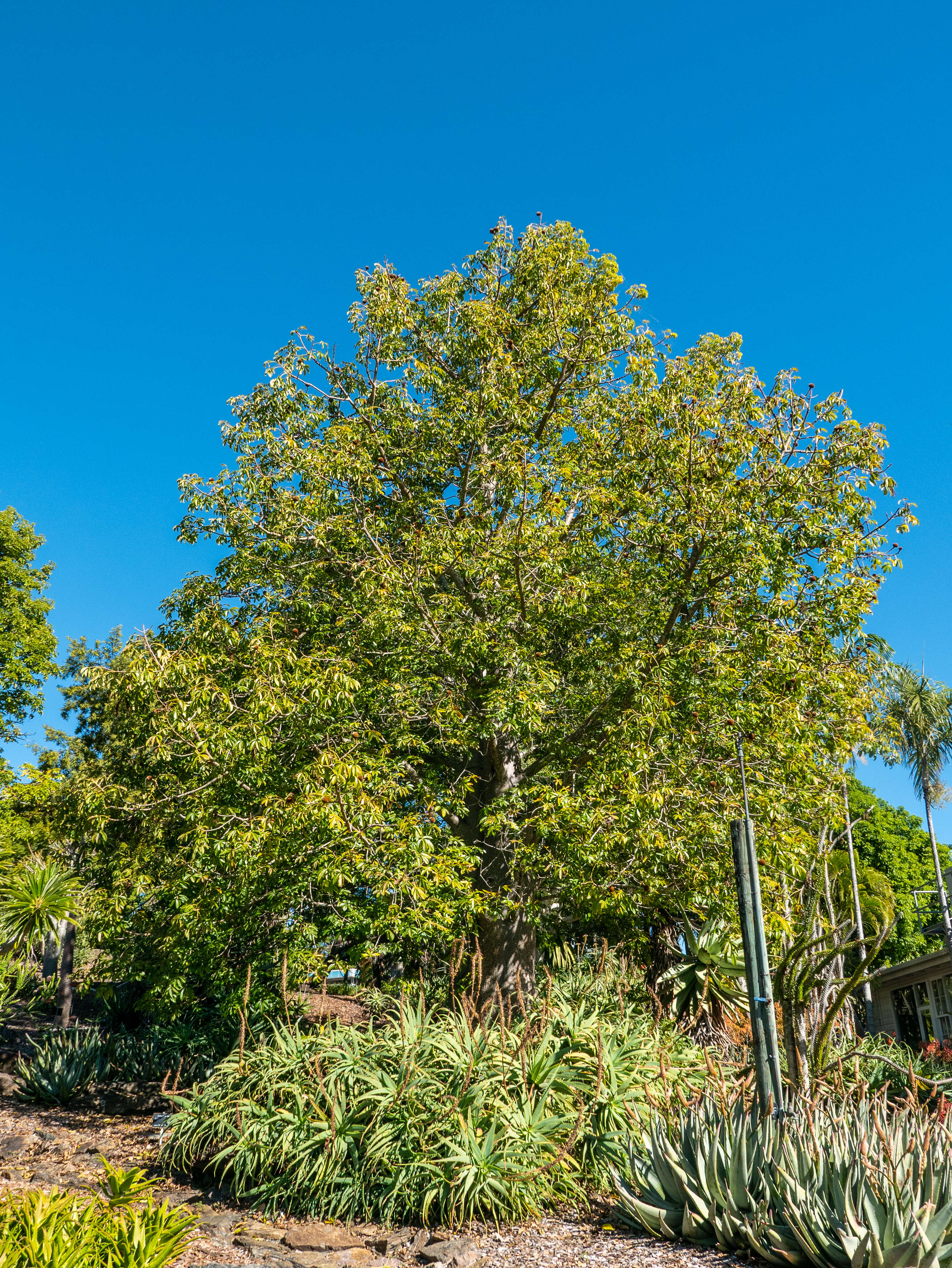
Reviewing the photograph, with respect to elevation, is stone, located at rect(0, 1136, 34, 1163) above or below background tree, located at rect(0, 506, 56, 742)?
below

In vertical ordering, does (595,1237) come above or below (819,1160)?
below

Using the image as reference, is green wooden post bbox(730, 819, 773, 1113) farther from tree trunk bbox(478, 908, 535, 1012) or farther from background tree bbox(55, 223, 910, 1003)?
tree trunk bbox(478, 908, 535, 1012)

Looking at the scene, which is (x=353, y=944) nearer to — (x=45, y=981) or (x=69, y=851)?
(x=45, y=981)

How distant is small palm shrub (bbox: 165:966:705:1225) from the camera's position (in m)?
6.60

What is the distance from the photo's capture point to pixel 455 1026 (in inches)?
313

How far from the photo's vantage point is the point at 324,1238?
251 inches

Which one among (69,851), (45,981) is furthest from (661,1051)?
(69,851)

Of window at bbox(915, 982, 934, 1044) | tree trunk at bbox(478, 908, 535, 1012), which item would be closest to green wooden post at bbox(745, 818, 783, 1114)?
tree trunk at bbox(478, 908, 535, 1012)

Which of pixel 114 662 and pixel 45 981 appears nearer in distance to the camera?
pixel 114 662

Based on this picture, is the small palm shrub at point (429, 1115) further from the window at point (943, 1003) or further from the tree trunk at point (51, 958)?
the tree trunk at point (51, 958)

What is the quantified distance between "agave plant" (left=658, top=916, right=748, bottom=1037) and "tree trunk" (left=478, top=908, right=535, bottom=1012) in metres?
2.48

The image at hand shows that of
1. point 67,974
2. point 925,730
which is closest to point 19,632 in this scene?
point 67,974

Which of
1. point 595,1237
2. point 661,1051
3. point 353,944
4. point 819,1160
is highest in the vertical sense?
point 353,944

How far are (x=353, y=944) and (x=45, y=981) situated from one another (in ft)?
33.0
